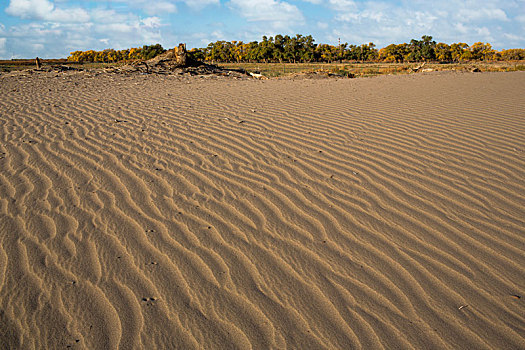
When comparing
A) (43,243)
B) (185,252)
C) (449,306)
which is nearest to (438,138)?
(449,306)

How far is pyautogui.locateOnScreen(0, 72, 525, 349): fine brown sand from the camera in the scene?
1837 mm

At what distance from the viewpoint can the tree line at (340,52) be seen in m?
63.5

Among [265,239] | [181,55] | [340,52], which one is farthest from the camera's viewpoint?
[340,52]

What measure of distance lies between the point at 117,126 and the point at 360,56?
8041cm

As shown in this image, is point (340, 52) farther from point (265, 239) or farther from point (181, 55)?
point (265, 239)

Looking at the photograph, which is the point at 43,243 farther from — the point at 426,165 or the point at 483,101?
the point at 483,101

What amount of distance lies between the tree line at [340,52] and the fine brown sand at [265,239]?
196 ft

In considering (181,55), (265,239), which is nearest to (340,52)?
(181,55)

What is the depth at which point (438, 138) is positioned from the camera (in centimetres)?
487

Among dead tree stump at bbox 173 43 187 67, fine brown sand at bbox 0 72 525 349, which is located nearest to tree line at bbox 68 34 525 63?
dead tree stump at bbox 173 43 187 67

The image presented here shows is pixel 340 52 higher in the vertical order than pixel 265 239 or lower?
higher

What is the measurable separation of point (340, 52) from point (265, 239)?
79.9 m

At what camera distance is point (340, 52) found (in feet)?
246

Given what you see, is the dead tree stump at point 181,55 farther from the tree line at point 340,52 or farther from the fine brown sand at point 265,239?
the tree line at point 340,52
